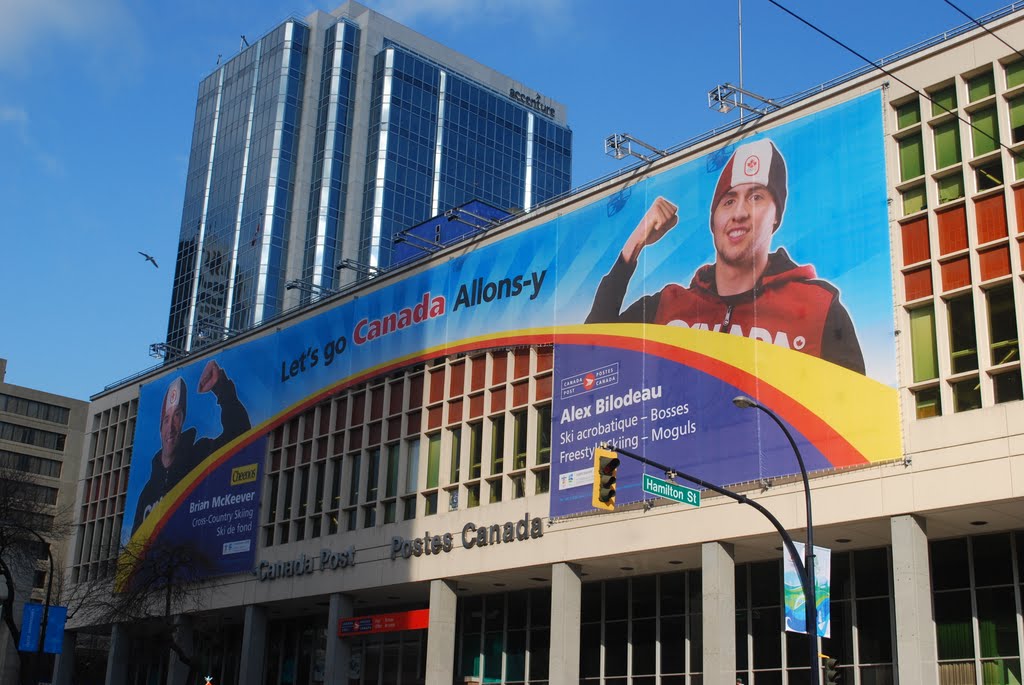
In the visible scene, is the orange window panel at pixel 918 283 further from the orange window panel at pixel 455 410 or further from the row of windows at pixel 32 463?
the row of windows at pixel 32 463

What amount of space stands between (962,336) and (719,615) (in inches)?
474

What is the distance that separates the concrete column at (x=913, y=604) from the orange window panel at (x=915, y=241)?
797cm

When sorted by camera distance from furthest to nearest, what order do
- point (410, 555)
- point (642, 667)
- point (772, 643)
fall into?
point (410, 555)
point (642, 667)
point (772, 643)

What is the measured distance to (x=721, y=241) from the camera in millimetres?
43031

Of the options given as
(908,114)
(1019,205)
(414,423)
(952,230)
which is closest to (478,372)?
(414,423)

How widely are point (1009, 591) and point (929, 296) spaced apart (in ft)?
30.3

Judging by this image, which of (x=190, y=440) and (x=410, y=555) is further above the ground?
(x=190, y=440)

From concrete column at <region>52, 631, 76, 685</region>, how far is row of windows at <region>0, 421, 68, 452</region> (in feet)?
153

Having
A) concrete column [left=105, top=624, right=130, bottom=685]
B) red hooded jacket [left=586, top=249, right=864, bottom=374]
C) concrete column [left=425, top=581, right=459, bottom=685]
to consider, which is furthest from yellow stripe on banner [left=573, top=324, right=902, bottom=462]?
concrete column [left=105, top=624, right=130, bottom=685]

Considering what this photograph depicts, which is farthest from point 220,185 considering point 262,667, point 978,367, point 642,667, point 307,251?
point 978,367

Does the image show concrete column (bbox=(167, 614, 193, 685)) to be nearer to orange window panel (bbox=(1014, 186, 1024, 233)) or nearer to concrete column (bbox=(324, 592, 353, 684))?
concrete column (bbox=(324, 592, 353, 684))

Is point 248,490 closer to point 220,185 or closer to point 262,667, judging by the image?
point 262,667

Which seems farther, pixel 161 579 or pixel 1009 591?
pixel 161 579

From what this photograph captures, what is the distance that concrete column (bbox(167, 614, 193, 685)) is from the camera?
65.4 m
